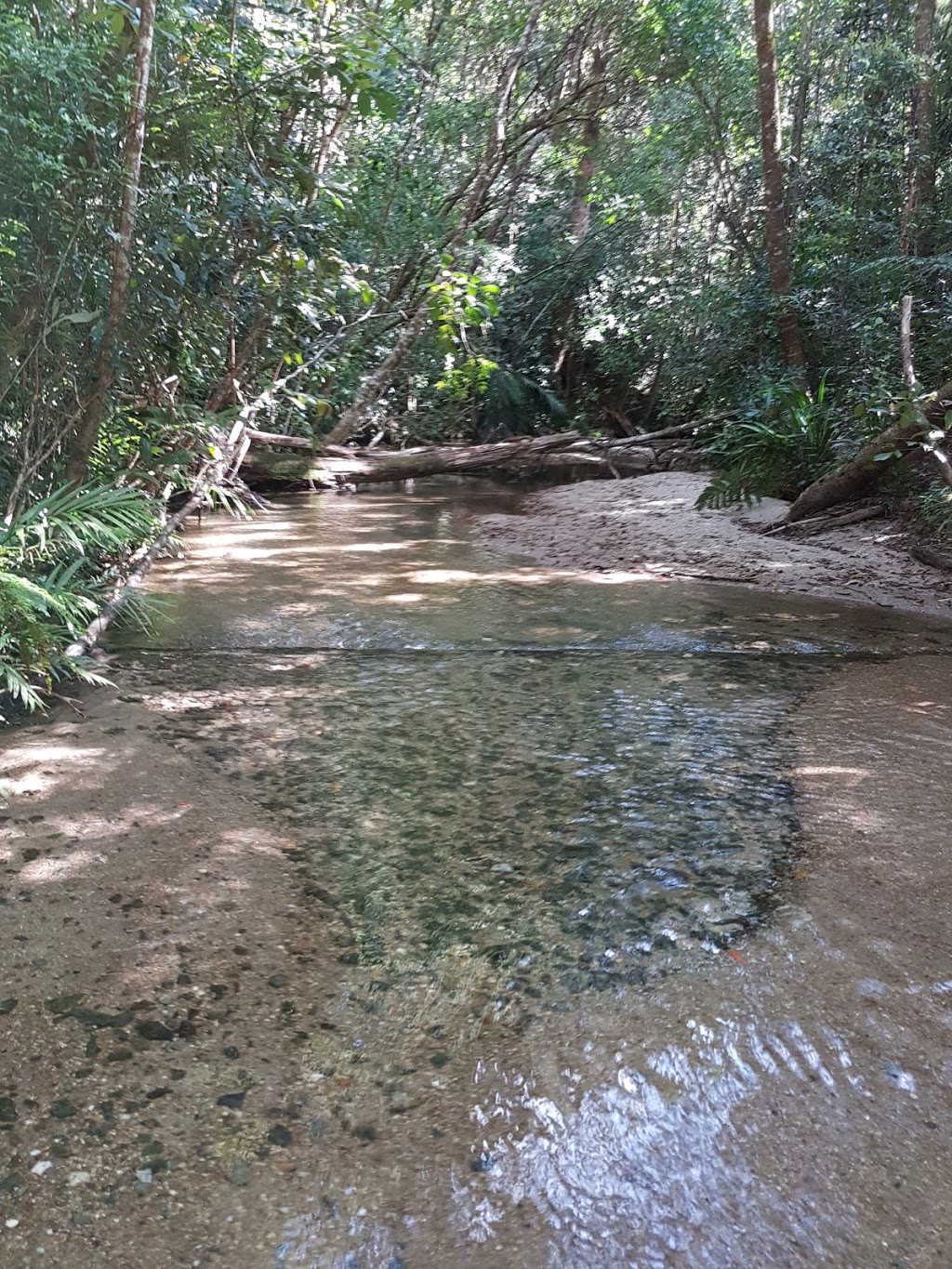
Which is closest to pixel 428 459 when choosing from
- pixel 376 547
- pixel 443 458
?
pixel 443 458

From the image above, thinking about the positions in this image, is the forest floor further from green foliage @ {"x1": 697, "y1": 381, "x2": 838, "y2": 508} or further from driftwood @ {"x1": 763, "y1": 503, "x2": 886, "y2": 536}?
green foliage @ {"x1": 697, "y1": 381, "x2": 838, "y2": 508}

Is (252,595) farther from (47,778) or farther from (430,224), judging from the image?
(430,224)

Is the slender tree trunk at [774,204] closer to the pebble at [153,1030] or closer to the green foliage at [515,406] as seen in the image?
the green foliage at [515,406]

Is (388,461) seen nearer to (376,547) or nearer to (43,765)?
(376,547)

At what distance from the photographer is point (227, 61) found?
557cm

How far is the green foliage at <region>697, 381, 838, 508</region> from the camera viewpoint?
807 centimetres

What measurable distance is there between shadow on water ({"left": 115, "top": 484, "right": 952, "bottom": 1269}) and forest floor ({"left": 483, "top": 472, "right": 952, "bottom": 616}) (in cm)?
136

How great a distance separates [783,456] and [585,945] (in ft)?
23.4

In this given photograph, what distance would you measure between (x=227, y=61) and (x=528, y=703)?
15.3 feet

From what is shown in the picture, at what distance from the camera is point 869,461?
6762mm

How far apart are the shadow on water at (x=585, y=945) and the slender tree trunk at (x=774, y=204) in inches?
248

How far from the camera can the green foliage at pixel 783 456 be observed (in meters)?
8.07

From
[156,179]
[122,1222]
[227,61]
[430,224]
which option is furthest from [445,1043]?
[430,224]

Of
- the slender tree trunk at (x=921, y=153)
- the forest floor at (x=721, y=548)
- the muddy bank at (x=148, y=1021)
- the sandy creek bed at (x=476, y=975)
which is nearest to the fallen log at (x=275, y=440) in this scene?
the forest floor at (x=721, y=548)
